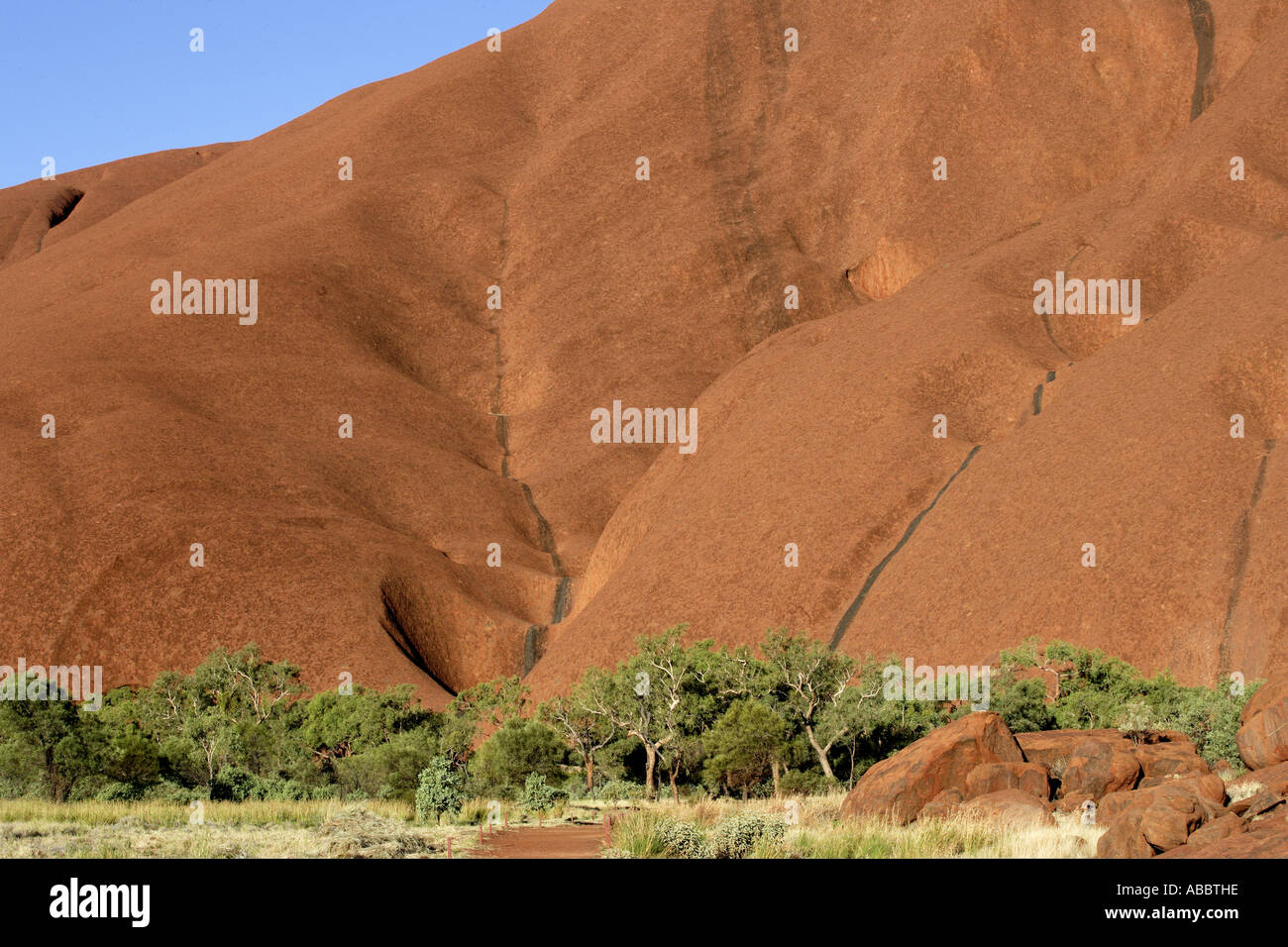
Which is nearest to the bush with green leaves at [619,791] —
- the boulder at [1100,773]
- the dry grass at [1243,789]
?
the boulder at [1100,773]

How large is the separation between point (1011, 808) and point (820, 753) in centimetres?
1129

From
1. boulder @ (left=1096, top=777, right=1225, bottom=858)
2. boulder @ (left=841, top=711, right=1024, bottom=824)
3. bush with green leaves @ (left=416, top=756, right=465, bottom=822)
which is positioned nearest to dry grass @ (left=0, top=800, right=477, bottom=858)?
bush with green leaves @ (left=416, top=756, right=465, bottom=822)

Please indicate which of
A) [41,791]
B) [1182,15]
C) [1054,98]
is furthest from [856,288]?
[41,791]

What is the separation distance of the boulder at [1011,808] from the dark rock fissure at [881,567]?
29087 millimetres

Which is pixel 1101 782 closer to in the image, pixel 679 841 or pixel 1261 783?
pixel 1261 783

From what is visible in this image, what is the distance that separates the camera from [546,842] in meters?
19.5

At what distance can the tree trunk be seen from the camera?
2914 cm

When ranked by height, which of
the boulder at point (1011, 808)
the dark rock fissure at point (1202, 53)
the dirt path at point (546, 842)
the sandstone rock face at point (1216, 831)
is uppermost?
the dark rock fissure at point (1202, 53)

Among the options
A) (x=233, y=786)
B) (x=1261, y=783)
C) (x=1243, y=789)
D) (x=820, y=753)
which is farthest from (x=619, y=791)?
(x=1261, y=783)

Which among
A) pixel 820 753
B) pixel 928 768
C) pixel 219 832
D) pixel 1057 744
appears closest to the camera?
pixel 219 832

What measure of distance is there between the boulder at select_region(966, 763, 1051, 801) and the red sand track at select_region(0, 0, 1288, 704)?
22455 millimetres

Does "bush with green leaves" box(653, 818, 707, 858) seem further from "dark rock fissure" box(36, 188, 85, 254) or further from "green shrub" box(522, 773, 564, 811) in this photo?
"dark rock fissure" box(36, 188, 85, 254)

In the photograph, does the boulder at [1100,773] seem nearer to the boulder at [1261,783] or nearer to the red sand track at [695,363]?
the boulder at [1261,783]

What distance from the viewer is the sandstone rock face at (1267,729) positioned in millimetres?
20797
